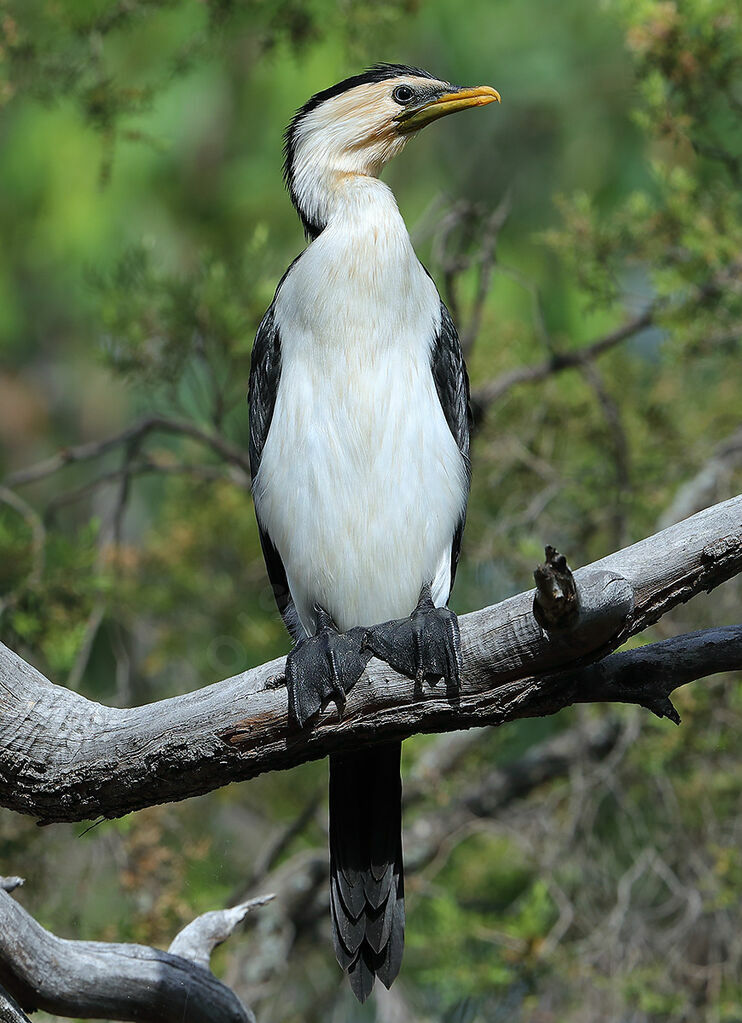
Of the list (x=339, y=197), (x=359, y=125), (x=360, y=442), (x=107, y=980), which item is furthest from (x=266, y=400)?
(x=107, y=980)

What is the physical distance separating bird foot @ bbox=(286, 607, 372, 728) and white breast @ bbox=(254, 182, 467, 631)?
0.51 meters

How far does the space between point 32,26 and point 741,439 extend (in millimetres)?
3047

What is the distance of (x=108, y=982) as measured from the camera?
2203 mm

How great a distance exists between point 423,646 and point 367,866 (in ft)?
2.21

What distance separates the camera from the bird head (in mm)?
2797

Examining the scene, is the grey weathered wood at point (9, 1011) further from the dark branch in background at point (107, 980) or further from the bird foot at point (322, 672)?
the bird foot at point (322, 672)

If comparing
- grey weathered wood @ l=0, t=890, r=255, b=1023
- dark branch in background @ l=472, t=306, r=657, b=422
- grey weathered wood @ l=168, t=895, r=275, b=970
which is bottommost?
grey weathered wood @ l=0, t=890, r=255, b=1023

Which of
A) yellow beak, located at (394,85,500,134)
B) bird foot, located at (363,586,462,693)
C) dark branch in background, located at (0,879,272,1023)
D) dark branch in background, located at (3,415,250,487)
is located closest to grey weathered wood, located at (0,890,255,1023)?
dark branch in background, located at (0,879,272,1023)

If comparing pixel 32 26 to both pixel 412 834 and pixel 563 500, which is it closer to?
pixel 563 500

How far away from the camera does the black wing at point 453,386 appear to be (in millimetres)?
2664

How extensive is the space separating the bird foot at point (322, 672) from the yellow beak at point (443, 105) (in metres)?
1.42

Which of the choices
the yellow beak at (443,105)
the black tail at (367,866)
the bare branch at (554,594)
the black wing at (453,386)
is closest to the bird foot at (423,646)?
the bare branch at (554,594)

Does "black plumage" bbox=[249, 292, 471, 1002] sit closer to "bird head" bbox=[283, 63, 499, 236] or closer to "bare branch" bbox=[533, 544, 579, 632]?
"bare branch" bbox=[533, 544, 579, 632]

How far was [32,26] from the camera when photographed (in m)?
4.30
